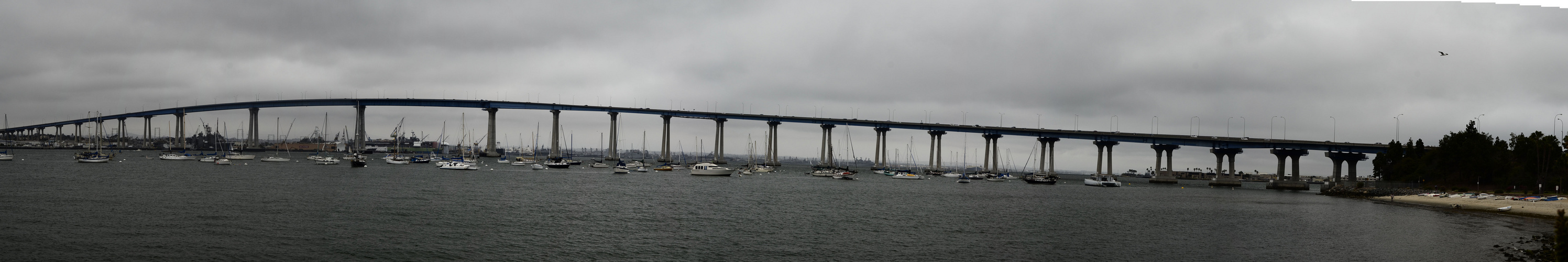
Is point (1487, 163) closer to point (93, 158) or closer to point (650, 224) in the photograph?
point (650, 224)

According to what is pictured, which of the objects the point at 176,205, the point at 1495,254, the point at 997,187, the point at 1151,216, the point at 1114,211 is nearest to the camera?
the point at 1495,254

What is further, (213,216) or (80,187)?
(80,187)

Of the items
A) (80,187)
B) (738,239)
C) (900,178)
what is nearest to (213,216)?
(738,239)

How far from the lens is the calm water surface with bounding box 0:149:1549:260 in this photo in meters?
32.7

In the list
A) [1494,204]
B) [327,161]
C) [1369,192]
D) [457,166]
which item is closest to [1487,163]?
[1369,192]

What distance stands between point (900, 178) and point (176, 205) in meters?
107

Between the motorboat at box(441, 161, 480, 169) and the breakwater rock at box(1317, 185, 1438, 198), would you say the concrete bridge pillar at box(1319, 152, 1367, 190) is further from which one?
the motorboat at box(441, 161, 480, 169)

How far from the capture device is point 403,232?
122ft

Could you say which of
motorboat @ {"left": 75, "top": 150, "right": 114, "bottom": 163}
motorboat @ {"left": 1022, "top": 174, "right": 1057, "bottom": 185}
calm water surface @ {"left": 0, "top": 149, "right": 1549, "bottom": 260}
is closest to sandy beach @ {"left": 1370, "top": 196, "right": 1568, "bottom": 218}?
calm water surface @ {"left": 0, "top": 149, "right": 1549, "bottom": 260}

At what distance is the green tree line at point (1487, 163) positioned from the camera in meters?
86.1

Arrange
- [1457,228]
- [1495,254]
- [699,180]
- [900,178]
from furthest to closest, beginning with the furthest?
[900,178] < [699,180] < [1457,228] < [1495,254]

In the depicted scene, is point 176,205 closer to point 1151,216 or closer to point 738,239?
point 738,239

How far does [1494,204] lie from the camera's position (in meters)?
69.8

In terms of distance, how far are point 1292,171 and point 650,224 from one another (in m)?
133
